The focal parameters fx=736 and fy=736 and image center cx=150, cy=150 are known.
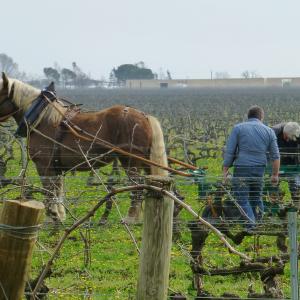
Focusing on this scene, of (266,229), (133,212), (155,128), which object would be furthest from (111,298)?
(155,128)

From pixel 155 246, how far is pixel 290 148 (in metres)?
6.06

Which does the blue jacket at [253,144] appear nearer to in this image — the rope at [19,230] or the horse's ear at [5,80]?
the horse's ear at [5,80]

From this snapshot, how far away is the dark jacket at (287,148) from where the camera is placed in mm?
9103

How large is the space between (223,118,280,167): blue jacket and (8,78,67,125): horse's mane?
2.26 m

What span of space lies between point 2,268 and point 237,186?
485cm

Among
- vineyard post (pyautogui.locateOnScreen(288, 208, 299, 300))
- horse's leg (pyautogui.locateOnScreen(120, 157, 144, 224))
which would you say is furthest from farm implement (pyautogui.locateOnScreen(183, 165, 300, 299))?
horse's leg (pyautogui.locateOnScreen(120, 157, 144, 224))

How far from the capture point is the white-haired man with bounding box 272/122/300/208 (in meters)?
8.93

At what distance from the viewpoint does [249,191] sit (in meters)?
7.89

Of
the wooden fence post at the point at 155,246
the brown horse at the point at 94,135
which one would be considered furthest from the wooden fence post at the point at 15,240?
the brown horse at the point at 94,135

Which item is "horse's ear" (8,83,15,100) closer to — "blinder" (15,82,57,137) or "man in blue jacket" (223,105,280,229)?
"blinder" (15,82,57,137)

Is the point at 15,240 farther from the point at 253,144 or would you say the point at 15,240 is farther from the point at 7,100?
the point at 7,100

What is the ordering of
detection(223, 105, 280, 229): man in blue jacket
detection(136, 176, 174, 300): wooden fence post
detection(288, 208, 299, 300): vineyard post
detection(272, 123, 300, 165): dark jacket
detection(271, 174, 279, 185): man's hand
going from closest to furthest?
1. detection(136, 176, 174, 300): wooden fence post
2. detection(288, 208, 299, 300): vineyard post
3. detection(271, 174, 279, 185): man's hand
4. detection(223, 105, 280, 229): man in blue jacket
5. detection(272, 123, 300, 165): dark jacket

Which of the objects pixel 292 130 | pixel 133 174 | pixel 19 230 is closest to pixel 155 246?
pixel 19 230

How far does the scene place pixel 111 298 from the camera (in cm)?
567
